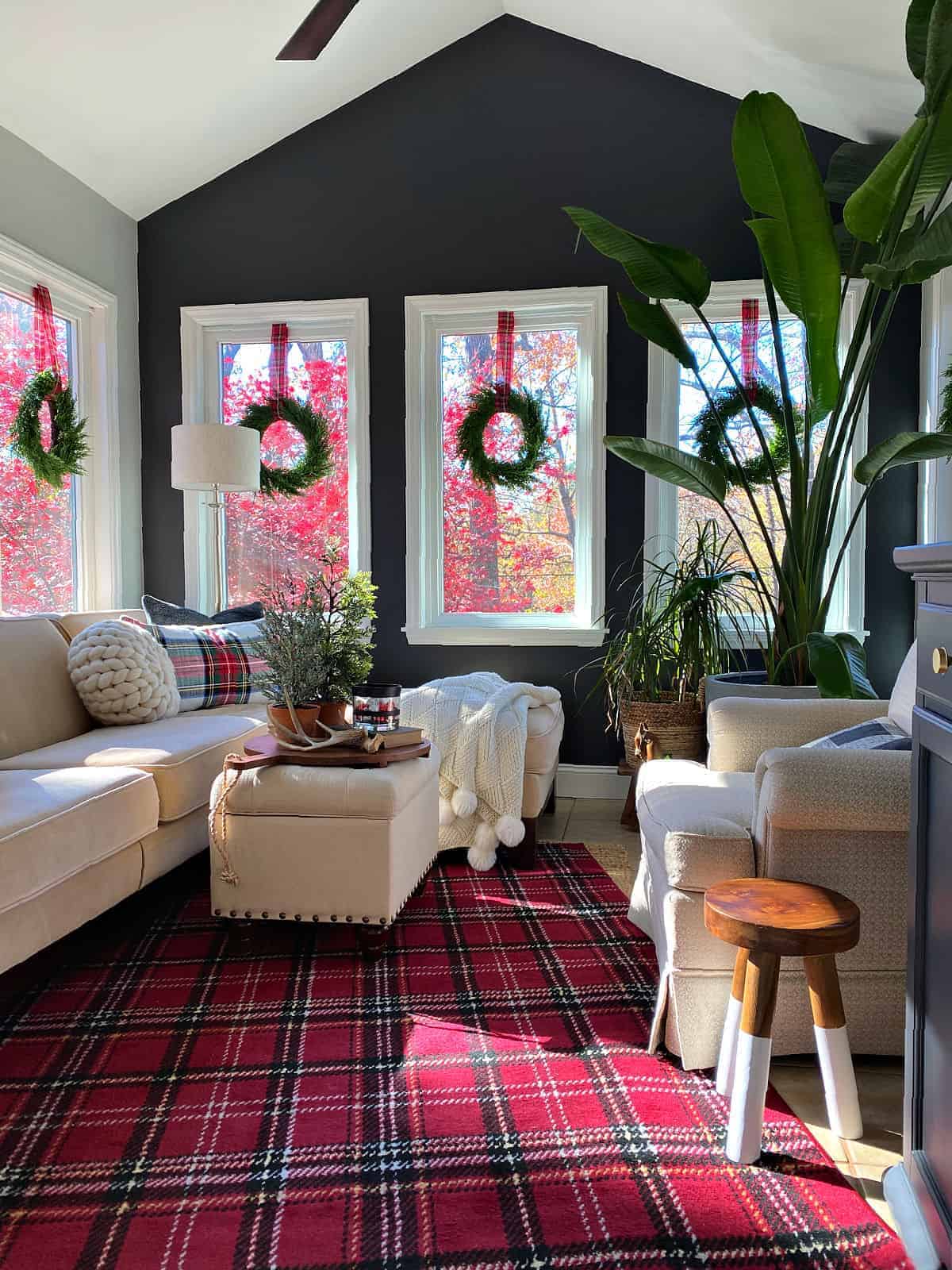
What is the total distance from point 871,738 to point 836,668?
73 centimetres

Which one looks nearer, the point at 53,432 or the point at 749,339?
the point at 53,432

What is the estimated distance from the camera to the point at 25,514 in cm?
375

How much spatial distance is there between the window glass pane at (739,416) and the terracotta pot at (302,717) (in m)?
2.27

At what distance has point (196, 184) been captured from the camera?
4.43 m

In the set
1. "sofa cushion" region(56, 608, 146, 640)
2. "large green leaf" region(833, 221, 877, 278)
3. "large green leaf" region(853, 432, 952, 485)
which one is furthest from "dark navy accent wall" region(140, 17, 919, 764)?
"large green leaf" region(853, 432, 952, 485)

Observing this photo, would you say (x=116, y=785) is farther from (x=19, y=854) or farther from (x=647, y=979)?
(x=647, y=979)

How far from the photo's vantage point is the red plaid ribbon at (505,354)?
4324 millimetres

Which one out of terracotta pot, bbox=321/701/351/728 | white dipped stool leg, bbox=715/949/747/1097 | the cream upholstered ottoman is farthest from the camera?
terracotta pot, bbox=321/701/351/728

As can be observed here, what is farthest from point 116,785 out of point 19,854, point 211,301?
point 211,301

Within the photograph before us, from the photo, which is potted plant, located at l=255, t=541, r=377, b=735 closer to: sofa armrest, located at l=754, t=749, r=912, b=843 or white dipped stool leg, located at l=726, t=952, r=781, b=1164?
sofa armrest, located at l=754, t=749, r=912, b=843

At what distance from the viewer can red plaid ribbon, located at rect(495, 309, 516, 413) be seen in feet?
14.2

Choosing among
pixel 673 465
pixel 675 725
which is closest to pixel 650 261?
pixel 673 465

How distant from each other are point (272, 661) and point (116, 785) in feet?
1.68

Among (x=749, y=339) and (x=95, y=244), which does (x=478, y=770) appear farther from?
(x=95, y=244)
